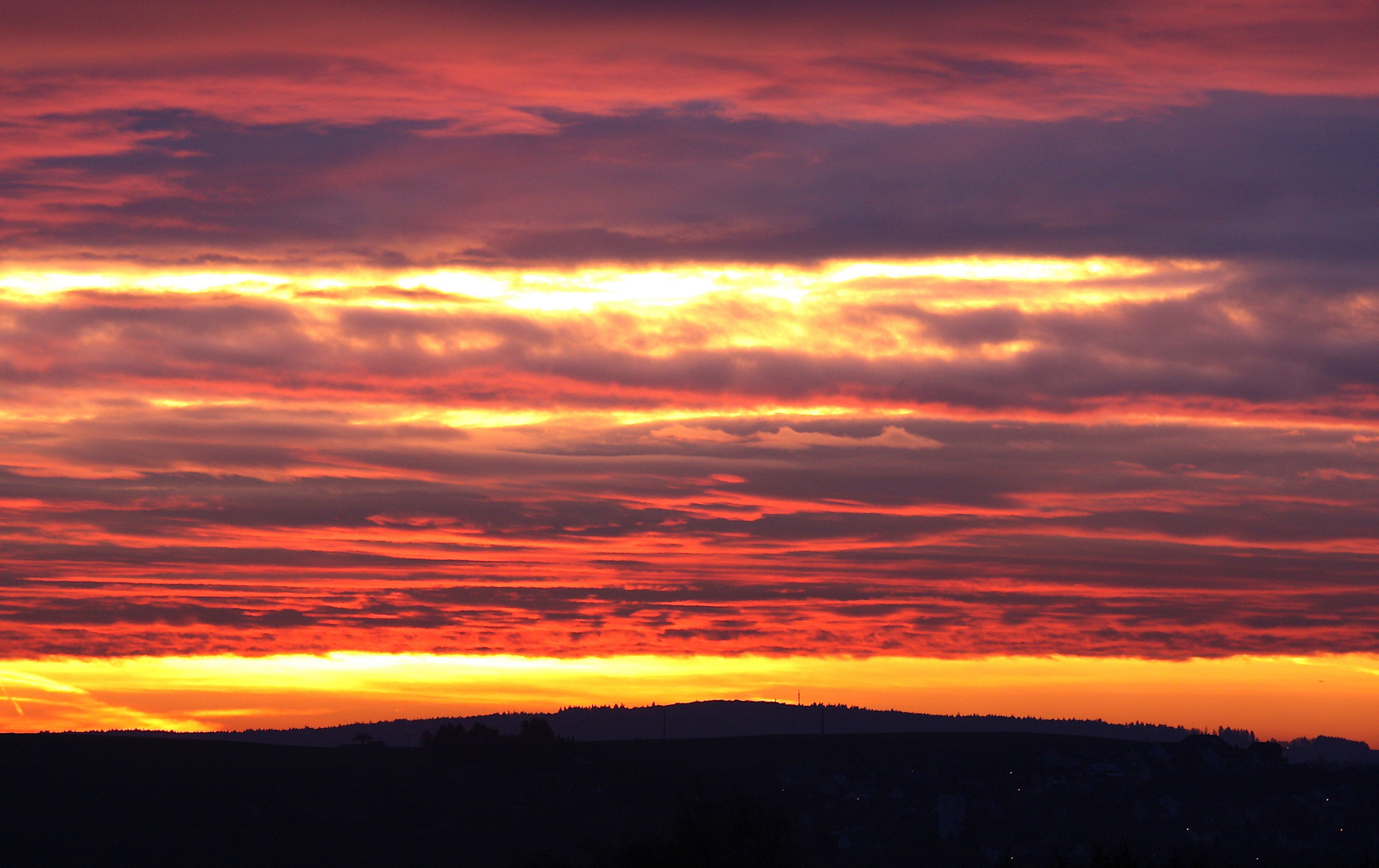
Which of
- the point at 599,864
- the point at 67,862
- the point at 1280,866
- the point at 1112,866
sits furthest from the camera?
the point at 1280,866

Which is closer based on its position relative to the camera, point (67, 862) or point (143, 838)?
point (67, 862)

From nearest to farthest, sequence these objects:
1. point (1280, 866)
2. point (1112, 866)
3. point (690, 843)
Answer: point (1112, 866) < point (690, 843) < point (1280, 866)

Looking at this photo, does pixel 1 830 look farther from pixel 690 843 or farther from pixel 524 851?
pixel 690 843

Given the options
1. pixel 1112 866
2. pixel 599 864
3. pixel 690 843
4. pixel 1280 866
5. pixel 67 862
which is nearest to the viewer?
pixel 1112 866

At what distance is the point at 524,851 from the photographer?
199125 millimetres

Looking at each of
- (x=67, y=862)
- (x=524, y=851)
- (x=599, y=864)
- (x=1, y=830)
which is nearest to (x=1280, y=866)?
(x=524, y=851)

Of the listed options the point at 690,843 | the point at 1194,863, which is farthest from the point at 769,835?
the point at 1194,863

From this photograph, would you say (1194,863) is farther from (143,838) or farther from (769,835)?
(143,838)

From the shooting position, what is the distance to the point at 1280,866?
198 metres

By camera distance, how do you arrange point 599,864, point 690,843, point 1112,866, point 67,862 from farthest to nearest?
point 67,862 → point 599,864 → point 690,843 → point 1112,866

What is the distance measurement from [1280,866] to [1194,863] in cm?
12201

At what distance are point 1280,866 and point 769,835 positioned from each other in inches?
5368

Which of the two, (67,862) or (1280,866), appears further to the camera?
(1280,866)

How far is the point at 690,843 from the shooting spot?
8525cm
